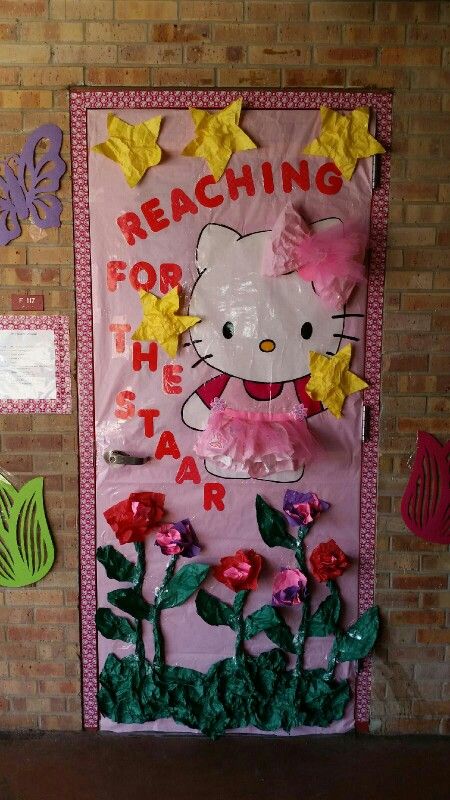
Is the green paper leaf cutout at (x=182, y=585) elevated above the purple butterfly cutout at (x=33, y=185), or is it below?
below

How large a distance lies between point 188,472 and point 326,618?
2.50ft

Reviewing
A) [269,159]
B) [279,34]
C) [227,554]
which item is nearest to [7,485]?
[227,554]

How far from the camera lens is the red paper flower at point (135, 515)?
7.11ft

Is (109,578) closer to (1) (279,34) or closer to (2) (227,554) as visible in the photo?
(2) (227,554)

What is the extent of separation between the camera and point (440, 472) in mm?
2189

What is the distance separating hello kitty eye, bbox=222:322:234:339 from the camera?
210 cm

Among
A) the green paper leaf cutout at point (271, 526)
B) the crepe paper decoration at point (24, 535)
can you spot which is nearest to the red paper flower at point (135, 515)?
the crepe paper decoration at point (24, 535)

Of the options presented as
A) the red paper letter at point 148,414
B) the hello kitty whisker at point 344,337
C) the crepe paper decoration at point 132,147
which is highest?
the crepe paper decoration at point 132,147

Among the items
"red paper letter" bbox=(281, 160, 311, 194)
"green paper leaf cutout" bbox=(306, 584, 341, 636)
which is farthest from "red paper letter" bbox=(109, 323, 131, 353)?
"green paper leaf cutout" bbox=(306, 584, 341, 636)

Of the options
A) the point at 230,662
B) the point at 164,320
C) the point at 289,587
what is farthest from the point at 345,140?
the point at 230,662

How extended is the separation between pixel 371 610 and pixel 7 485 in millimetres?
1438

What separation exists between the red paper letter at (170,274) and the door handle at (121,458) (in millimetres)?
621

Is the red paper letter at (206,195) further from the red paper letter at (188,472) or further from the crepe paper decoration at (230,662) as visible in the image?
the crepe paper decoration at (230,662)

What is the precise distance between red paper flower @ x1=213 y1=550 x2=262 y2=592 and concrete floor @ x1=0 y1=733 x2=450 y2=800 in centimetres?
63
